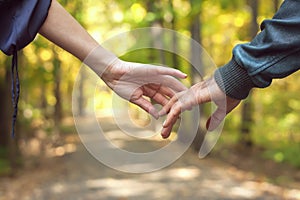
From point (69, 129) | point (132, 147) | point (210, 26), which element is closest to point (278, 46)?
point (132, 147)

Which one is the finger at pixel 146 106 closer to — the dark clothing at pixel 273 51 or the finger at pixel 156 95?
the finger at pixel 156 95

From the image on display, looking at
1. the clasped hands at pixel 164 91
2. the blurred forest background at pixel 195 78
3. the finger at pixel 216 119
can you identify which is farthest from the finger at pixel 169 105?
the blurred forest background at pixel 195 78

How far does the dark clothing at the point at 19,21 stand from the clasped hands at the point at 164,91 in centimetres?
44

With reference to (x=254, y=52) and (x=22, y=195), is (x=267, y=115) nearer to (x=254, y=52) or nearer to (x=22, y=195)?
(x=22, y=195)

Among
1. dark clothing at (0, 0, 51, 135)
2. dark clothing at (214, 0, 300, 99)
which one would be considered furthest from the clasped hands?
dark clothing at (0, 0, 51, 135)

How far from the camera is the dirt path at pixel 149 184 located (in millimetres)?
8695

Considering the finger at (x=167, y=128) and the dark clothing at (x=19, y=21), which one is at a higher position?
the dark clothing at (x=19, y=21)

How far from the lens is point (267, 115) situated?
47.6 feet

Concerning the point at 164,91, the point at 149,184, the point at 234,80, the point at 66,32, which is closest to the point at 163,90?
the point at 164,91

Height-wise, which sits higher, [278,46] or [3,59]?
[3,59]

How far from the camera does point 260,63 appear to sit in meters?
1.79

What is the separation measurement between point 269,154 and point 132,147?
26.4ft

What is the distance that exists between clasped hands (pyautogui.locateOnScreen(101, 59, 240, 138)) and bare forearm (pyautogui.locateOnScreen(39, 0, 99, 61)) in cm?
21

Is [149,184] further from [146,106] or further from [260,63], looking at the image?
[260,63]
